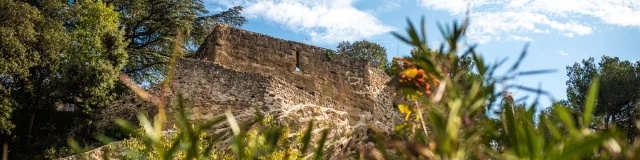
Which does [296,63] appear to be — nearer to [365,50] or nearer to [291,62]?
[291,62]

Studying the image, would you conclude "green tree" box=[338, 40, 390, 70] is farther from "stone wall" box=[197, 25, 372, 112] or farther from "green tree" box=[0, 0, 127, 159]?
"green tree" box=[0, 0, 127, 159]

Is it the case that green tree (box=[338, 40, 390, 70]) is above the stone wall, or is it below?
above

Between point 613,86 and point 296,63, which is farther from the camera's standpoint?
point 613,86

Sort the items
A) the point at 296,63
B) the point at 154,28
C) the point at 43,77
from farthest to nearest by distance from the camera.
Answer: the point at 154,28 < the point at 296,63 < the point at 43,77

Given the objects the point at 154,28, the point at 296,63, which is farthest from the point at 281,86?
the point at 154,28

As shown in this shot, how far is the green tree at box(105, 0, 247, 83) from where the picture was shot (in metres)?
16.6

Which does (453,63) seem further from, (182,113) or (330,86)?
(330,86)

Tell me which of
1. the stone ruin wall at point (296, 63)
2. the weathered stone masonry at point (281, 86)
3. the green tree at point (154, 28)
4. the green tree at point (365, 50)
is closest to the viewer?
the weathered stone masonry at point (281, 86)

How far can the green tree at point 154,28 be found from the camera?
54.3 feet

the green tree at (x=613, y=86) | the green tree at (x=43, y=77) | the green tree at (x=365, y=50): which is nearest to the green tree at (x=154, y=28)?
the green tree at (x=43, y=77)

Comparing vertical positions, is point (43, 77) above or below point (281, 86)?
above

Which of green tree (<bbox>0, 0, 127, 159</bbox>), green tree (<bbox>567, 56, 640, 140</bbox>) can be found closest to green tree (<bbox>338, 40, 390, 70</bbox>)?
green tree (<bbox>567, 56, 640, 140</bbox>)

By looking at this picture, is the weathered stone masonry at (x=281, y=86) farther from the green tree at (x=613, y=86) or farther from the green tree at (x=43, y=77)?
the green tree at (x=613, y=86)

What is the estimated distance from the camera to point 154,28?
666 inches
